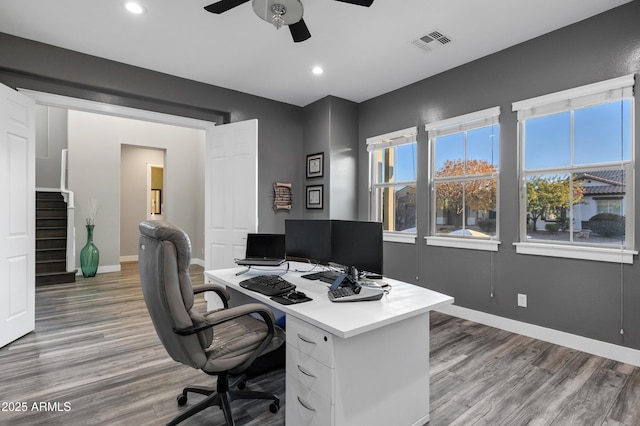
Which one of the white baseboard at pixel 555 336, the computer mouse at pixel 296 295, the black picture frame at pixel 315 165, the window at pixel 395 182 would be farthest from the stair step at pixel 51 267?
the white baseboard at pixel 555 336

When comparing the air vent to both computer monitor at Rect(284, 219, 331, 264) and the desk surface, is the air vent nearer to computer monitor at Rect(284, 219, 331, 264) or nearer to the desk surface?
computer monitor at Rect(284, 219, 331, 264)

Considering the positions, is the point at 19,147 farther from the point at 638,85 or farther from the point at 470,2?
the point at 638,85

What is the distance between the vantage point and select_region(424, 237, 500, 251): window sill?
133 inches

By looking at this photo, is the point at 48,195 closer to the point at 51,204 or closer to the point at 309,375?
the point at 51,204

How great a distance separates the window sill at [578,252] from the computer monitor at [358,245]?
198 centimetres

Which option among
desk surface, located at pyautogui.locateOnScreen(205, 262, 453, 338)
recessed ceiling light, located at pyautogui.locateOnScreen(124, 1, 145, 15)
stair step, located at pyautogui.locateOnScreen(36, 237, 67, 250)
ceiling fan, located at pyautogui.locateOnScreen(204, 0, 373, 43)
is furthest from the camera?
stair step, located at pyautogui.locateOnScreen(36, 237, 67, 250)

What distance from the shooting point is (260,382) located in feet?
7.62

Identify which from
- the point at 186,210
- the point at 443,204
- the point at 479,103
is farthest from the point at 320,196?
the point at 186,210

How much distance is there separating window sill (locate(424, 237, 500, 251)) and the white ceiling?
1987 mm

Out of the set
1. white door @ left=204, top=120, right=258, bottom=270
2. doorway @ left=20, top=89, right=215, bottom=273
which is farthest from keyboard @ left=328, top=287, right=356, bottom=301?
doorway @ left=20, top=89, right=215, bottom=273

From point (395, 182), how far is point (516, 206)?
1.61 metres

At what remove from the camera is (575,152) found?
2.87m

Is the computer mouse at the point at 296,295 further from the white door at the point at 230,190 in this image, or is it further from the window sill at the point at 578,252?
the window sill at the point at 578,252

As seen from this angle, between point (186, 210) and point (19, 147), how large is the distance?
4.38 m
